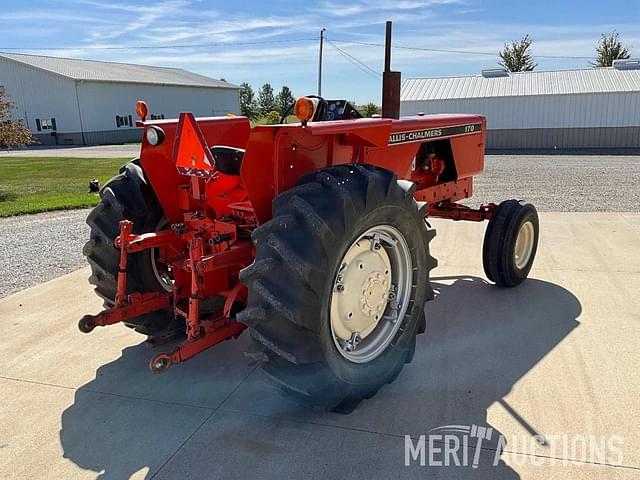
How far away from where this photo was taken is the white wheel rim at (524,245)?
5.10 meters

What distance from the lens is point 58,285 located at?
5250 millimetres

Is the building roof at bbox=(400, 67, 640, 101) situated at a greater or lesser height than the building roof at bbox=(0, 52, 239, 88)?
lesser

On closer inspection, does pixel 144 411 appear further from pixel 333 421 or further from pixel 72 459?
pixel 333 421

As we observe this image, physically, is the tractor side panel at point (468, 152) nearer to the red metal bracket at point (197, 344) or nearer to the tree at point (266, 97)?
the red metal bracket at point (197, 344)

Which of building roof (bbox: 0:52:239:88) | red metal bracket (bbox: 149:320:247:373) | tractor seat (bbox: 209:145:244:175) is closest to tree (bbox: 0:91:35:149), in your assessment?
tractor seat (bbox: 209:145:244:175)

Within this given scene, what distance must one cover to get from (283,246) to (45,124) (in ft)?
127

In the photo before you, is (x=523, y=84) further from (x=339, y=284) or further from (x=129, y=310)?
(x=129, y=310)

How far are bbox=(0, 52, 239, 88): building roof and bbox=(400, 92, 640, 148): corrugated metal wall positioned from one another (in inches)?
872

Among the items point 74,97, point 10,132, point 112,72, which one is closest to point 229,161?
point 10,132

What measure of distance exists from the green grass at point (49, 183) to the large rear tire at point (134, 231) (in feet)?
22.4

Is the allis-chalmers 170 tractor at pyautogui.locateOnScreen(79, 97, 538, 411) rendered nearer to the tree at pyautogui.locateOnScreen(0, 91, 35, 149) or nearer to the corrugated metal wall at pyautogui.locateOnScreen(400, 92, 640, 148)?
the tree at pyautogui.locateOnScreen(0, 91, 35, 149)

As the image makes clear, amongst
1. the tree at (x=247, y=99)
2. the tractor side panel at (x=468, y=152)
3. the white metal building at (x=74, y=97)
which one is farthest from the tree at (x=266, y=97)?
the tractor side panel at (x=468, y=152)

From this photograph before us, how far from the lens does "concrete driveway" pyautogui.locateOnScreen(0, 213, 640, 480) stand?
2.56 metres

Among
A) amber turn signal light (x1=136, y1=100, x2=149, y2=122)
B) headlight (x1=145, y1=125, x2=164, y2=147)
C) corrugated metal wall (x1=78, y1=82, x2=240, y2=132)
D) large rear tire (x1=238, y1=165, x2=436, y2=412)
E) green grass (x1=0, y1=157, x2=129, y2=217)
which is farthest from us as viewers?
corrugated metal wall (x1=78, y1=82, x2=240, y2=132)
